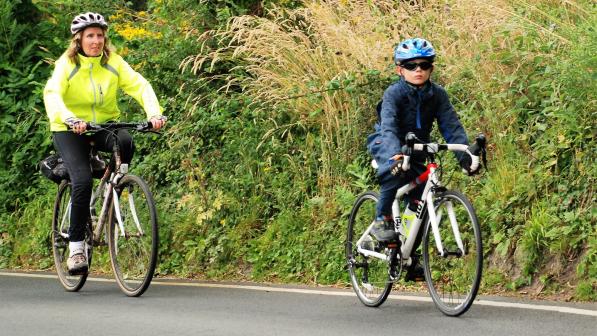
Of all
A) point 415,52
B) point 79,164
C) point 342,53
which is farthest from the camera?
point 342,53

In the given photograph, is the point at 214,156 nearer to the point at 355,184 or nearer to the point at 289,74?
the point at 289,74

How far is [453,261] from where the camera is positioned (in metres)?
8.20

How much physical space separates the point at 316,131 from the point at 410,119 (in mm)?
4263

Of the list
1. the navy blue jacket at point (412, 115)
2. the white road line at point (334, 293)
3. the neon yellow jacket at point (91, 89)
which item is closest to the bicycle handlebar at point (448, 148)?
the navy blue jacket at point (412, 115)

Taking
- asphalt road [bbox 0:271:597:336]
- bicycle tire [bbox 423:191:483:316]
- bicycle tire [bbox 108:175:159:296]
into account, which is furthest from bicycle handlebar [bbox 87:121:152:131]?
bicycle tire [bbox 423:191:483:316]

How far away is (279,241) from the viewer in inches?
460

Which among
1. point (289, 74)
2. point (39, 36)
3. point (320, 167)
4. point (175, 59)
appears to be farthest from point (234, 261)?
point (39, 36)

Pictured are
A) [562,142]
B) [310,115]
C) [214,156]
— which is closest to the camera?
[562,142]

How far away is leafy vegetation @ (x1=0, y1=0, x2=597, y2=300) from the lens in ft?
32.6

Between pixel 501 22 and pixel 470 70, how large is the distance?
0.54 m

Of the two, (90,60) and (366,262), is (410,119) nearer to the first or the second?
(366,262)

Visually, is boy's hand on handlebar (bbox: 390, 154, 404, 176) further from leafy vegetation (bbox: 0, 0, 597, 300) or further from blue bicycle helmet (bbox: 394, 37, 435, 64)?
leafy vegetation (bbox: 0, 0, 597, 300)

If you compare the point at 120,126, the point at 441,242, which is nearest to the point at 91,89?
the point at 120,126

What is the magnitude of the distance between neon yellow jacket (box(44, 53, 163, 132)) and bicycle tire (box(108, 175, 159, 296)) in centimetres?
68
